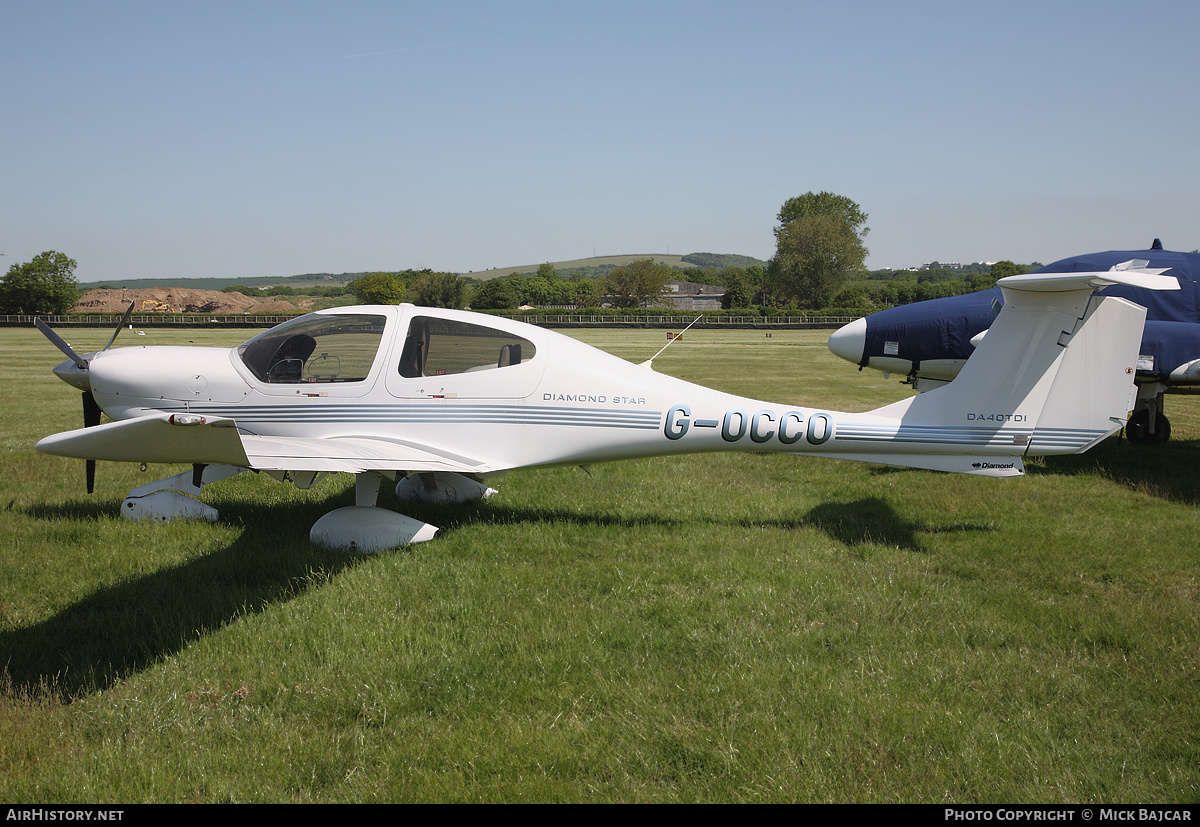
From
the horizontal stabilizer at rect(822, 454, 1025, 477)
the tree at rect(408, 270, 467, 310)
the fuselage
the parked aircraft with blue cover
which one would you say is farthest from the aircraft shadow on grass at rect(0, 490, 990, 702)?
the tree at rect(408, 270, 467, 310)

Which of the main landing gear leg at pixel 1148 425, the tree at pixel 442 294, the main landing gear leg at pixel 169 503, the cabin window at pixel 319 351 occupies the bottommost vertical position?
the main landing gear leg at pixel 169 503

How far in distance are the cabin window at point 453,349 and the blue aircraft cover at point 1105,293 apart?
6.63 meters

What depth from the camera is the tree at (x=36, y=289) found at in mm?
87500

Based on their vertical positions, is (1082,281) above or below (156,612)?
above

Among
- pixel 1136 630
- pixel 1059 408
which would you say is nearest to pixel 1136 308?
pixel 1059 408

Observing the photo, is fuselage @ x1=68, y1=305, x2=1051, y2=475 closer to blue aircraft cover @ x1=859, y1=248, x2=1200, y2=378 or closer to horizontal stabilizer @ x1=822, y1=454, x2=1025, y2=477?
horizontal stabilizer @ x1=822, y1=454, x2=1025, y2=477

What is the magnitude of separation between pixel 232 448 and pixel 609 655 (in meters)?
2.88

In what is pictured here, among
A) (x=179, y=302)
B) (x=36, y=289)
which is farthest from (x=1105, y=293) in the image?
(x=179, y=302)

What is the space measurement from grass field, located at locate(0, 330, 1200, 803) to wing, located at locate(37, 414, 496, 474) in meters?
0.82

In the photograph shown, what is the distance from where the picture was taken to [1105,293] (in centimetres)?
1029

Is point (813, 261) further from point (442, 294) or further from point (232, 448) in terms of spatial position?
point (232, 448)

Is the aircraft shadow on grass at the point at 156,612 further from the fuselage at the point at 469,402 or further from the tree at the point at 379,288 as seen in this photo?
the tree at the point at 379,288

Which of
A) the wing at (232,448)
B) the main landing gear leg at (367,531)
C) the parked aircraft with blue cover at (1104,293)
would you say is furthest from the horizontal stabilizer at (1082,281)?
the main landing gear leg at (367,531)

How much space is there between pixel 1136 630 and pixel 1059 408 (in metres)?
2.27
